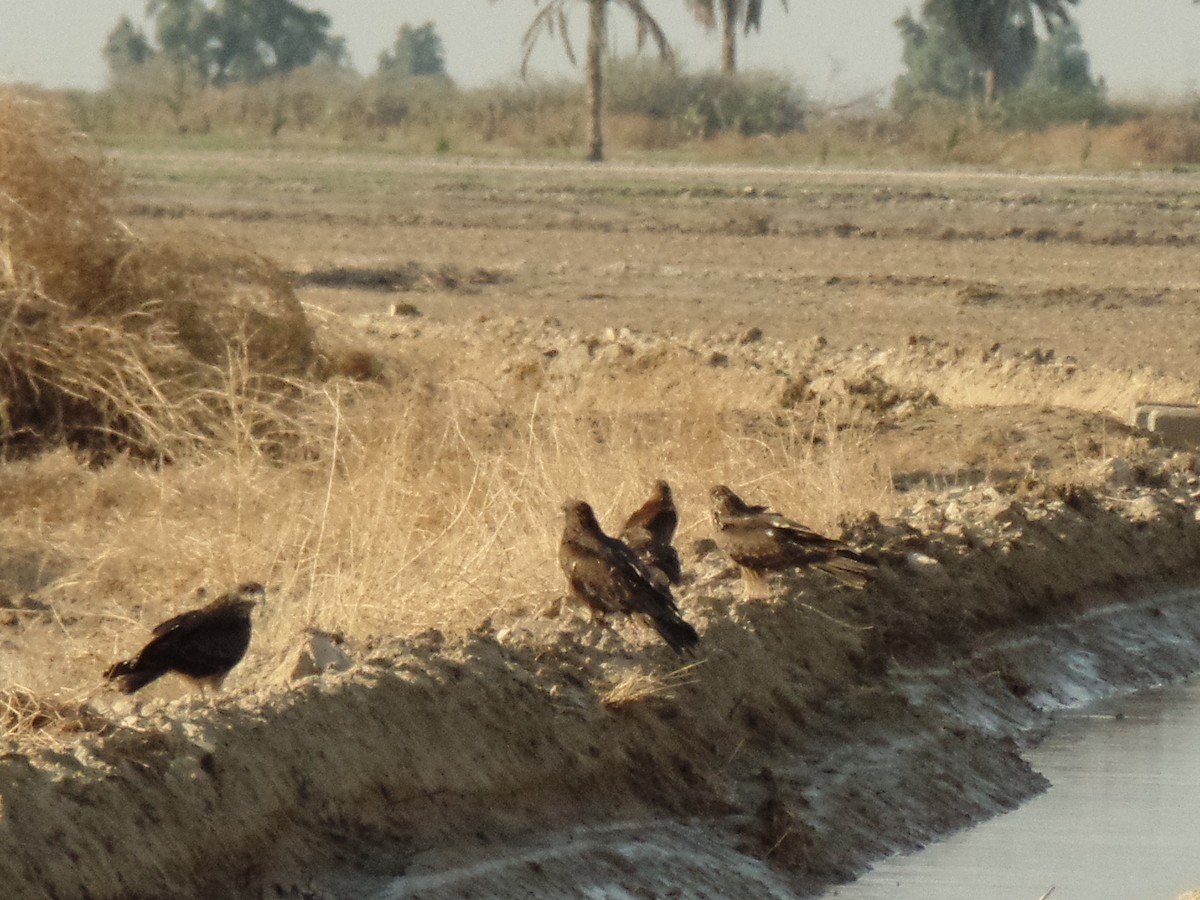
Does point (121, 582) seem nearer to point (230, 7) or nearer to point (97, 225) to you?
point (97, 225)

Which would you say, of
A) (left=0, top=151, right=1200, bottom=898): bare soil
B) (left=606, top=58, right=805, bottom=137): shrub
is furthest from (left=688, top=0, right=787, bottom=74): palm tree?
(left=0, top=151, right=1200, bottom=898): bare soil

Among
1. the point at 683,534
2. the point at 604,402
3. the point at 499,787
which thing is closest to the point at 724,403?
the point at 604,402

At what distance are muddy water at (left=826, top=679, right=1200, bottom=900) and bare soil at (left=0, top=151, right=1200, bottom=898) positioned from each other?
0.14 metres

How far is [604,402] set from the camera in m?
14.1

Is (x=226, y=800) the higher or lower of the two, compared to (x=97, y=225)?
lower

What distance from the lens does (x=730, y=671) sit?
26.0ft

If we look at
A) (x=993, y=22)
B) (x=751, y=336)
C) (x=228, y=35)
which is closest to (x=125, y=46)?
(x=228, y=35)

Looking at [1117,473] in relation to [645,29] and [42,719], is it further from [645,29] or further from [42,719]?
[645,29]

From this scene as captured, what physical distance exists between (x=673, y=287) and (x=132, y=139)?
29757 mm

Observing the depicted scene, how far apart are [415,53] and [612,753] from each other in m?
121

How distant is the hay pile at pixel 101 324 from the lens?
41.0 ft

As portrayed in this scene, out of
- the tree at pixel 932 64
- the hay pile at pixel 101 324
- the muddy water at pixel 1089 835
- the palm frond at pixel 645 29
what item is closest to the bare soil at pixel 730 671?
the muddy water at pixel 1089 835

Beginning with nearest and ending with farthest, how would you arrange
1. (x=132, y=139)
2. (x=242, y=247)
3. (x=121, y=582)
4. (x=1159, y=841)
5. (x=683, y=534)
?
1. (x=1159, y=841)
2. (x=121, y=582)
3. (x=683, y=534)
4. (x=242, y=247)
5. (x=132, y=139)

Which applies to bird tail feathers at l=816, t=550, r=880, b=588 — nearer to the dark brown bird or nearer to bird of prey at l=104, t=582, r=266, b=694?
the dark brown bird
